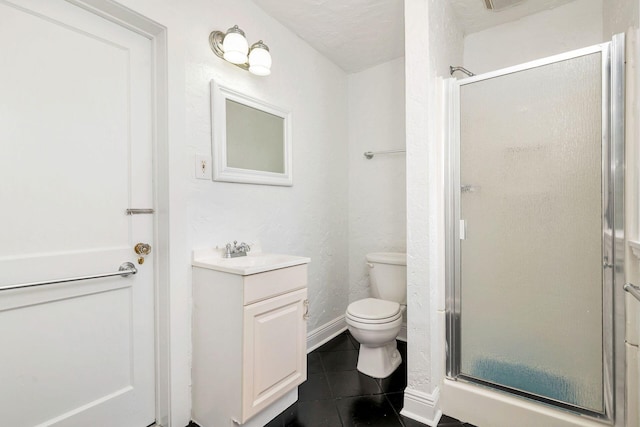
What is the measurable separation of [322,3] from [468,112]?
114cm

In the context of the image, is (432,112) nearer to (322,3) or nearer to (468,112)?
(468,112)

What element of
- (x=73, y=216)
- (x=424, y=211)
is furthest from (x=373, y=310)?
(x=73, y=216)

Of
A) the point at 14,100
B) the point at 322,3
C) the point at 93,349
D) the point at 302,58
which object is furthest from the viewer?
the point at 302,58

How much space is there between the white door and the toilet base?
1233mm

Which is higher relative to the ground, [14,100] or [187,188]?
[14,100]

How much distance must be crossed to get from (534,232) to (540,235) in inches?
1.0

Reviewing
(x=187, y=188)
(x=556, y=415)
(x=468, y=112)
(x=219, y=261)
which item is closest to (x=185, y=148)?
(x=187, y=188)

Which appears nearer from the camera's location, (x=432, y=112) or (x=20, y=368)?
(x=20, y=368)

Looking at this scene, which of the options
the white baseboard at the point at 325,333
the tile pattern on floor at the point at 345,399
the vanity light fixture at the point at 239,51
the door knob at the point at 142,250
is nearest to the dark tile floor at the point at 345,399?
the tile pattern on floor at the point at 345,399

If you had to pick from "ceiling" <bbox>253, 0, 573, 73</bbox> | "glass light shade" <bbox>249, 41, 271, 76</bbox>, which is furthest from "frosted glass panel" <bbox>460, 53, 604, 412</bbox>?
"glass light shade" <bbox>249, 41, 271, 76</bbox>

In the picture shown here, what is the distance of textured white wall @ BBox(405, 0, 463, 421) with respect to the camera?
5.00 feet

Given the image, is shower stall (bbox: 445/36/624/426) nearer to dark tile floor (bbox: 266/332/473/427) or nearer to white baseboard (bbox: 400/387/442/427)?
white baseboard (bbox: 400/387/442/427)

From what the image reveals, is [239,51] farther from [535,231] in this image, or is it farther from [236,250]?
[535,231]

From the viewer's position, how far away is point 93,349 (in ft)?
4.30
